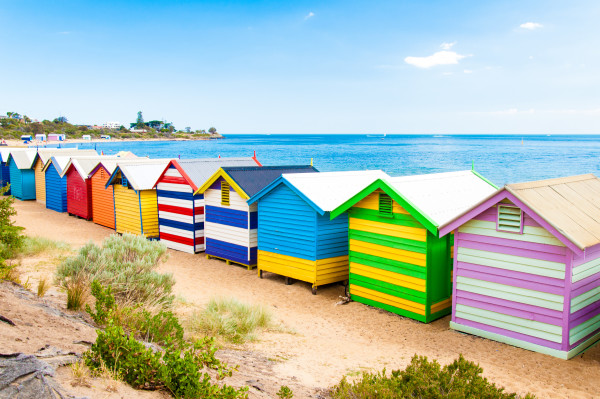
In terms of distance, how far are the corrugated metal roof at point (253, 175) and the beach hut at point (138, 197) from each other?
17.5 ft

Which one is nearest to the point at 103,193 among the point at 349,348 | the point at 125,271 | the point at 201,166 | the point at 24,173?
the point at 201,166

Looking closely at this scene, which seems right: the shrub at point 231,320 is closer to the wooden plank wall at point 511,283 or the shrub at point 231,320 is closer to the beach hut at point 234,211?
the wooden plank wall at point 511,283

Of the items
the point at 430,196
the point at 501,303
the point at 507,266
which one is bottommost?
the point at 501,303

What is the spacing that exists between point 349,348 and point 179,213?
1066 cm

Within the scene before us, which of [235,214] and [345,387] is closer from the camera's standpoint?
[345,387]

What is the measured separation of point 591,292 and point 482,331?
6.81ft

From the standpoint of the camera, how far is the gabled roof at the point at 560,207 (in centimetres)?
827

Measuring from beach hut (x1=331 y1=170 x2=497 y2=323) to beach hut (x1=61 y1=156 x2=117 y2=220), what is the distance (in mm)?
16902

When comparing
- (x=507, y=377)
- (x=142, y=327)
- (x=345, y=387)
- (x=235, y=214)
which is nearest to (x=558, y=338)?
(x=507, y=377)

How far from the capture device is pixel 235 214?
15.6 metres

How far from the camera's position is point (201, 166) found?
1828 cm

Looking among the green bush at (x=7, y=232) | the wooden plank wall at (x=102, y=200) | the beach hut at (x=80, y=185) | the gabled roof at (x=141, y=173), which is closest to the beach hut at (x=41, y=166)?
the beach hut at (x=80, y=185)

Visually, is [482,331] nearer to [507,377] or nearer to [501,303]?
[501,303]

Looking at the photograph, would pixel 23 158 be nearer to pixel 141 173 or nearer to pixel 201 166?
pixel 141 173
